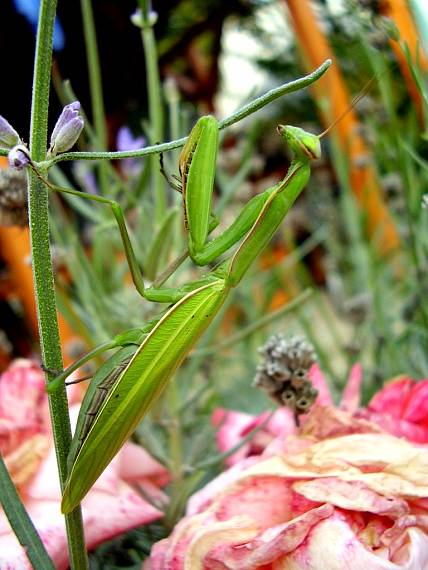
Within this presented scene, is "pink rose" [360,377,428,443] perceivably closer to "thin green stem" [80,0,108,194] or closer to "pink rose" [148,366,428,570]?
"pink rose" [148,366,428,570]

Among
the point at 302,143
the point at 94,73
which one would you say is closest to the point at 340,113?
the point at 94,73

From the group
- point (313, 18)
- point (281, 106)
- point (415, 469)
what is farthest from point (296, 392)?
point (281, 106)

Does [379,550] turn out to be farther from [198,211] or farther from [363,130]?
[363,130]

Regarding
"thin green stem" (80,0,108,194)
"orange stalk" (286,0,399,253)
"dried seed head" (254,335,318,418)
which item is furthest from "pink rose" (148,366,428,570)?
"orange stalk" (286,0,399,253)

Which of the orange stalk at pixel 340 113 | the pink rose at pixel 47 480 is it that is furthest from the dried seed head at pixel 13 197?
the orange stalk at pixel 340 113

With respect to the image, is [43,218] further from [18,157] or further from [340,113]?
[340,113]

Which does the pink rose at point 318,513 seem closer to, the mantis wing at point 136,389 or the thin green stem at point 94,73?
the mantis wing at point 136,389
